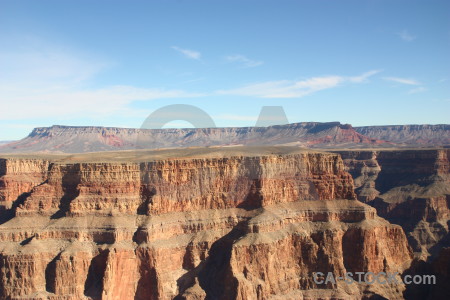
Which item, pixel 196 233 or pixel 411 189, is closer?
pixel 196 233

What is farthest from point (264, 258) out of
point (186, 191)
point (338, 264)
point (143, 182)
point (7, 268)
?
point (7, 268)

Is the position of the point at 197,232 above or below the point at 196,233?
above

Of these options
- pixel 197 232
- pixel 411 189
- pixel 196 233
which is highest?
pixel 411 189

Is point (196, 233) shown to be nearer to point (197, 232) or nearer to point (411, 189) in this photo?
point (197, 232)

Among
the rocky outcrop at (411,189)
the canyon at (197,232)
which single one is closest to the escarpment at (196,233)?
the canyon at (197,232)

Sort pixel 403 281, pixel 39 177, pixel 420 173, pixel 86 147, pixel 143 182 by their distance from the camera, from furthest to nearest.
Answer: pixel 86 147
pixel 420 173
pixel 39 177
pixel 143 182
pixel 403 281

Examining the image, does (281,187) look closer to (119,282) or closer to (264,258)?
(264,258)

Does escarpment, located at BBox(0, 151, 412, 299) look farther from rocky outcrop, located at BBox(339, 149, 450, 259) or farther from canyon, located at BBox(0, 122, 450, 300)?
rocky outcrop, located at BBox(339, 149, 450, 259)

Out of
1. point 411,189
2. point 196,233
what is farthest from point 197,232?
point 411,189

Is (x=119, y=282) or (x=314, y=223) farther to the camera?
(x=314, y=223)
